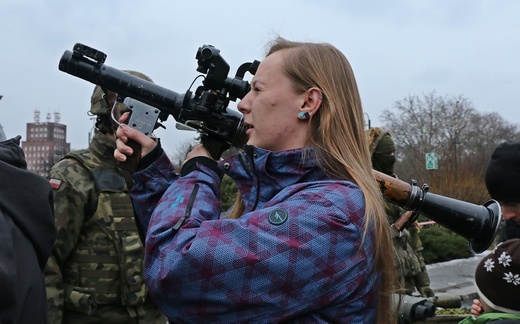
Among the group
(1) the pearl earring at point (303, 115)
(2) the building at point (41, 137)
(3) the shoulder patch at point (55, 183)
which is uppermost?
(1) the pearl earring at point (303, 115)

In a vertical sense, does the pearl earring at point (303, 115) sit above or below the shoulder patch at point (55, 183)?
above

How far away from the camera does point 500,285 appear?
236cm

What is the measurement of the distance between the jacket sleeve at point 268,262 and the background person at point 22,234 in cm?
34

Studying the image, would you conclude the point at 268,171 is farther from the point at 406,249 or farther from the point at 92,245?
the point at 406,249

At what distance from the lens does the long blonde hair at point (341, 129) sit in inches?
74.4

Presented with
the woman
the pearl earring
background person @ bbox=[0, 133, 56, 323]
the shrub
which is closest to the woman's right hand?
the woman

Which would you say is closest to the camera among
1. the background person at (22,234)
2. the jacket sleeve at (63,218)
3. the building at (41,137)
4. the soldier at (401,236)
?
the background person at (22,234)

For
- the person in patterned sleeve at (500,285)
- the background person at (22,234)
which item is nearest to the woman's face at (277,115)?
the background person at (22,234)

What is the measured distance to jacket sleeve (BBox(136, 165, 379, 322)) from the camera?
5.51ft

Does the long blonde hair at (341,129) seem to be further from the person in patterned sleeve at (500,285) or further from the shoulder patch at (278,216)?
the person in patterned sleeve at (500,285)

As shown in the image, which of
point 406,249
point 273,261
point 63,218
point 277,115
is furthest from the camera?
point 406,249

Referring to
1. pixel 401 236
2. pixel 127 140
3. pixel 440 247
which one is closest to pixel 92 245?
pixel 127 140

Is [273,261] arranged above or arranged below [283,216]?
below

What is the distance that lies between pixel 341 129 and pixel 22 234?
39.9 inches
